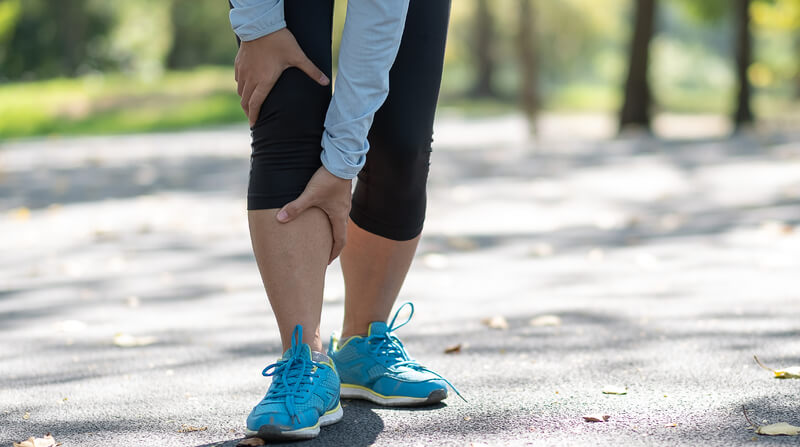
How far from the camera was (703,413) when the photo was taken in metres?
2.19

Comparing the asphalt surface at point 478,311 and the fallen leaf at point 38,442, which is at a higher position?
the fallen leaf at point 38,442

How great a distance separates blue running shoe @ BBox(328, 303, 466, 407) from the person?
0.64 ft

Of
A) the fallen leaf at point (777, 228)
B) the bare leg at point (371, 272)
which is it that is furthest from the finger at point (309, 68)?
the fallen leaf at point (777, 228)

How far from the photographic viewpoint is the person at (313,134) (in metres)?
2.07

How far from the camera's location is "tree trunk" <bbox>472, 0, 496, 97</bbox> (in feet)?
106

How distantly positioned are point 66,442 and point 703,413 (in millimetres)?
1481

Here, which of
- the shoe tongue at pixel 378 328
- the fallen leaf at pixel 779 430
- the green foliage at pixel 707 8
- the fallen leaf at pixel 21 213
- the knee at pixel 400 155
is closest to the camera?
the fallen leaf at pixel 779 430

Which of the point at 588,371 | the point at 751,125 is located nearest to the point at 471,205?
the point at 588,371

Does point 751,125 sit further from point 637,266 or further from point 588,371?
point 588,371

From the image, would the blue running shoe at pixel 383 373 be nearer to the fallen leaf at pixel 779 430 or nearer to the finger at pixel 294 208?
the finger at pixel 294 208

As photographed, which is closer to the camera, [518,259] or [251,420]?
[251,420]

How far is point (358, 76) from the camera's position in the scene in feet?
6.81

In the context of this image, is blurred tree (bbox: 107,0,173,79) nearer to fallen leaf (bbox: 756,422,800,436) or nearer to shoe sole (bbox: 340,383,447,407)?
shoe sole (bbox: 340,383,447,407)

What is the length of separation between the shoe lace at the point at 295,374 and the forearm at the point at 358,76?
0.42 m
